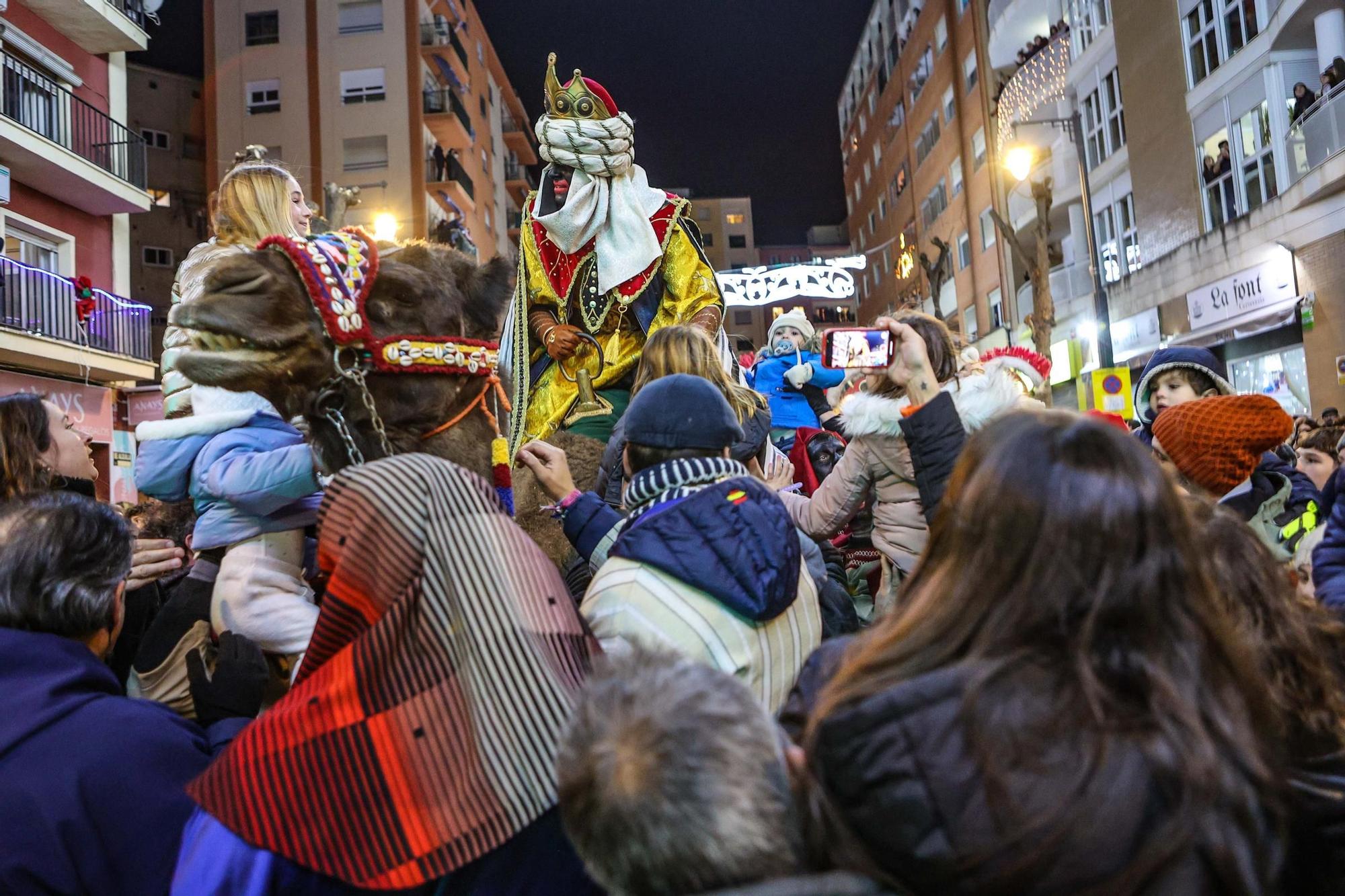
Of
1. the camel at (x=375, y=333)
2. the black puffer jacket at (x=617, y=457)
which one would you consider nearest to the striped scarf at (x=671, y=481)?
the camel at (x=375, y=333)

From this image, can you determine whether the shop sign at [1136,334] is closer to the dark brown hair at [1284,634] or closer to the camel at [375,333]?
the dark brown hair at [1284,634]

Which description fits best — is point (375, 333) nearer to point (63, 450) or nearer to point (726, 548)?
point (726, 548)

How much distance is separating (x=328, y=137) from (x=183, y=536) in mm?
34858

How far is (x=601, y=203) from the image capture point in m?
4.48

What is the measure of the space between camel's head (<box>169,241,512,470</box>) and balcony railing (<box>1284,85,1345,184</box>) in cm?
1698

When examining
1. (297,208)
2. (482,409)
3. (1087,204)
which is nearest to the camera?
(482,409)

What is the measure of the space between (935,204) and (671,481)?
40528 mm

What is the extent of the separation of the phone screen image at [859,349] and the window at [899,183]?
142 feet

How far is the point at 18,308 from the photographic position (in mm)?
17656

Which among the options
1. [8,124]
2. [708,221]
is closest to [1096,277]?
[8,124]

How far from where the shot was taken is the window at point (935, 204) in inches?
1526

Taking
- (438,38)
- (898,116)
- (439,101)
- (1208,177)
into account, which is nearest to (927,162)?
(898,116)

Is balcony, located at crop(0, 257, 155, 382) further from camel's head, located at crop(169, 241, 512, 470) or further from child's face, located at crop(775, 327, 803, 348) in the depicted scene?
camel's head, located at crop(169, 241, 512, 470)

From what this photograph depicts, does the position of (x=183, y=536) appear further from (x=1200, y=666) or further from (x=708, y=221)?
(x=708, y=221)
